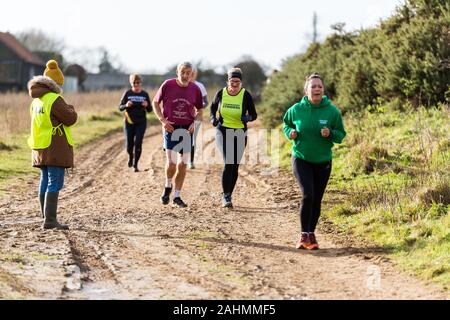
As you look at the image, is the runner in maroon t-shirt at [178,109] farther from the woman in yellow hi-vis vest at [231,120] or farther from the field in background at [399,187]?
the field in background at [399,187]

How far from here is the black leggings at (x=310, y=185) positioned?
8.62 m

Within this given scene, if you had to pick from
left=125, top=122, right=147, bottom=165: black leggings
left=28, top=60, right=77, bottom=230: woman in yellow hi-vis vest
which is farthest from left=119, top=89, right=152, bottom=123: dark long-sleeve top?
left=28, top=60, right=77, bottom=230: woman in yellow hi-vis vest

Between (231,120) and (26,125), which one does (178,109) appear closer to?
(231,120)

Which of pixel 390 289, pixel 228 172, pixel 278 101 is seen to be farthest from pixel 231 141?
pixel 278 101

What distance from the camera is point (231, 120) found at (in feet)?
37.4

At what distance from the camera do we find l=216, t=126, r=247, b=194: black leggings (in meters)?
11.4

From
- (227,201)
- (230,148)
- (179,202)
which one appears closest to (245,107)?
(230,148)

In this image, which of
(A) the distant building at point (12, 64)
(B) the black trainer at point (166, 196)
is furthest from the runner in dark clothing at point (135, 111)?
(A) the distant building at point (12, 64)

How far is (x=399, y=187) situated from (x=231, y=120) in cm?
259

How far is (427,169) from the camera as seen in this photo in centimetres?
1107

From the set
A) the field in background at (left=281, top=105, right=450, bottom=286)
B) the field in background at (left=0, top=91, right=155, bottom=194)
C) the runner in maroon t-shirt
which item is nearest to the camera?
the field in background at (left=281, top=105, right=450, bottom=286)

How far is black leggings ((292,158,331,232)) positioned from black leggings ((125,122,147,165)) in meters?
8.02

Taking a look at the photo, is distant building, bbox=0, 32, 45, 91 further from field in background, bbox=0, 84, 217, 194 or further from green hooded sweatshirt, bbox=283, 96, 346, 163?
green hooded sweatshirt, bbox=283, 96, 346, 163
